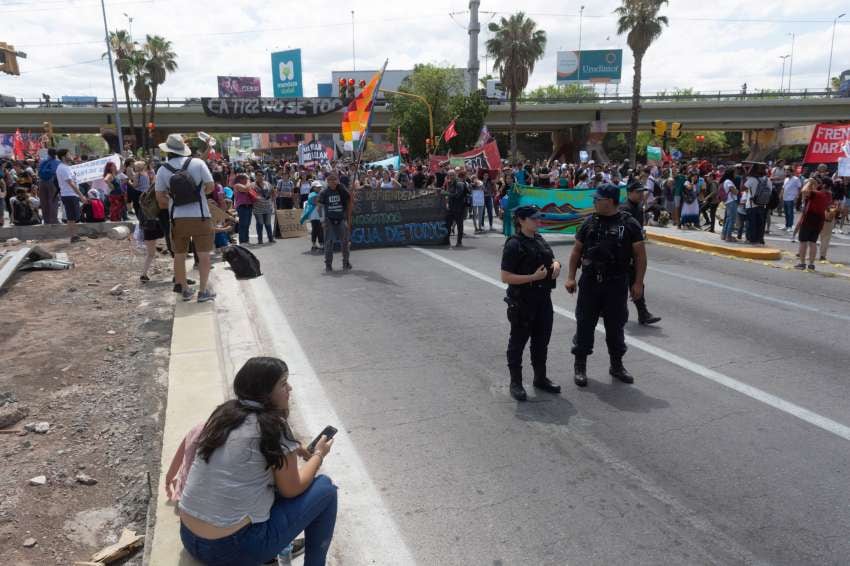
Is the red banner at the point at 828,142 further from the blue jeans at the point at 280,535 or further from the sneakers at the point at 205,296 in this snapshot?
the blue jeans at the point at 280,535

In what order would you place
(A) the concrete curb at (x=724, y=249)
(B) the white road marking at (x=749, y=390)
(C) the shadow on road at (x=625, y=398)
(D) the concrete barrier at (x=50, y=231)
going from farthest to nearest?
(D) the concrete barrier at (x=50, y=231)
(A) the concrete curb at (x=724, y=249)
(C) the shadow on road at (x=625, y=398)
(B) the white road marking at (x=749, y=390)

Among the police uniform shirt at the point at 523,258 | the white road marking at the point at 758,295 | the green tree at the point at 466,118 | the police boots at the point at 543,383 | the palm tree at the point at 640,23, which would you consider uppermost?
the palm tree at the point at 640,23

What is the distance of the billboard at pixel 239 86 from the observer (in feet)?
314

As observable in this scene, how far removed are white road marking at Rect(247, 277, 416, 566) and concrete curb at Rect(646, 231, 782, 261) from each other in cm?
1062

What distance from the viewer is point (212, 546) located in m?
2.66

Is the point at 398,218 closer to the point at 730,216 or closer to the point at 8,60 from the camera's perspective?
the point at 730,216

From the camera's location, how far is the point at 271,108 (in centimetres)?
5256

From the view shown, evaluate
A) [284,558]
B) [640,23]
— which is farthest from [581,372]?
[640,23]

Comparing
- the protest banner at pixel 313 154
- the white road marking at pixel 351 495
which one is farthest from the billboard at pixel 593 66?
the white road marking at pixel 351 495

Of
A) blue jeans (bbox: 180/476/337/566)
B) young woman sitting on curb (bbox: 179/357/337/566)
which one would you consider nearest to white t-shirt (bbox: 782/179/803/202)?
blue jeans (bbox: 180/476/337/566)

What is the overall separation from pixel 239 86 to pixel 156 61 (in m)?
44.9

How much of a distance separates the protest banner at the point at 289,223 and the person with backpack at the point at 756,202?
36.2 ft

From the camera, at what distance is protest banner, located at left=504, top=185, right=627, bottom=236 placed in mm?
15539

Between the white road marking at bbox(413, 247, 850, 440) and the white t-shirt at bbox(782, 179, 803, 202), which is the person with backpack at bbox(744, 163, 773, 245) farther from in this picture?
the white road marking at bbox(413, 247, 850, 440)
